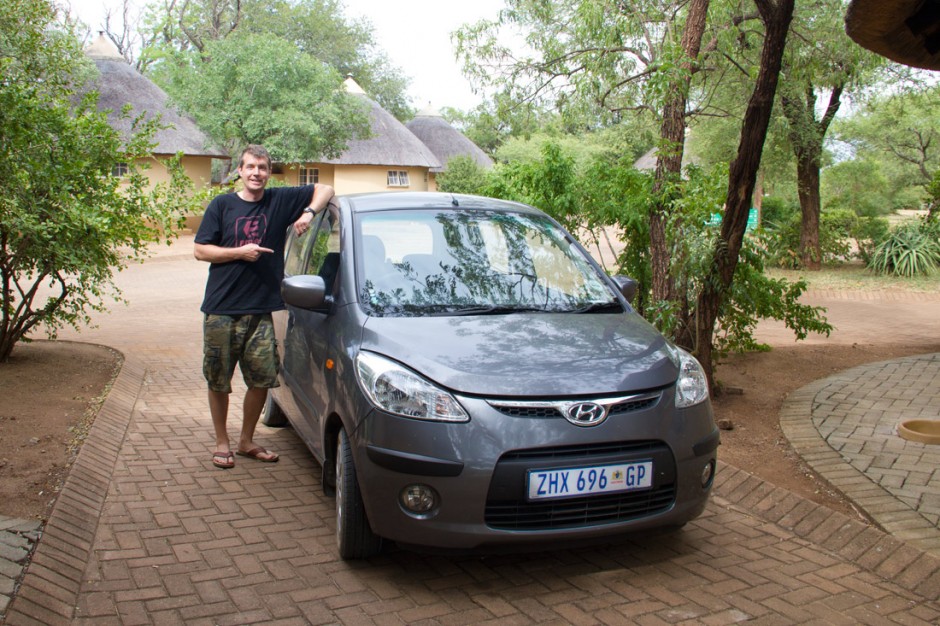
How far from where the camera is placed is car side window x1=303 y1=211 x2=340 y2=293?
5035 mm

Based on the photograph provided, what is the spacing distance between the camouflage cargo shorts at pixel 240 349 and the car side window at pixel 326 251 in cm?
47

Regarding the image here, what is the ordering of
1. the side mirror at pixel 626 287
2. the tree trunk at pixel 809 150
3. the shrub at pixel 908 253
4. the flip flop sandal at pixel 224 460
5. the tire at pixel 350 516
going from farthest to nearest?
the shrub at pixel 908 253 < the tree trunk at pixel 809 150 < the flip flop sandal at pixel 224 460 < the side mirror at pixel 626 287 < the tire at pixel 350 516

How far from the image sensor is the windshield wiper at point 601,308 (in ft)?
15.8

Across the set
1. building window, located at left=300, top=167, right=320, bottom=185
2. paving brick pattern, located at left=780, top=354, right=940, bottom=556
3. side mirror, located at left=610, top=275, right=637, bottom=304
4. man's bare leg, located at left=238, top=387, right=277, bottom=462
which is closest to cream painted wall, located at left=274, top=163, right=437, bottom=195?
building window, located at left=300, top=167, right=320, bottom=185

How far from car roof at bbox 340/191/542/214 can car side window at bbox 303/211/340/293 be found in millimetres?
180

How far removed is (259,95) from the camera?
115ft

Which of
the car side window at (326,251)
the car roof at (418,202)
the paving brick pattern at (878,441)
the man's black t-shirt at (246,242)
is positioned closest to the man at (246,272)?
the man's black t-shirt at (246,242)

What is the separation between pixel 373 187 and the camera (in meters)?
44.4

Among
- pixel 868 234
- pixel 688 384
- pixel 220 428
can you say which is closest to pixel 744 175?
pixel 688 384

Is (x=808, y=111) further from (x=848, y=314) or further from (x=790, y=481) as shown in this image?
(x=790, y=481)

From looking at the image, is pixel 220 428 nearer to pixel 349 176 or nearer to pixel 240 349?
pixel 240 349

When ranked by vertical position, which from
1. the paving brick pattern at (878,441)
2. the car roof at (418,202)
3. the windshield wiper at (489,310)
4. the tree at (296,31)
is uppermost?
the tree at (296,31)

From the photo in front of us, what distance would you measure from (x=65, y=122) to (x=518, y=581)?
18.6 feet

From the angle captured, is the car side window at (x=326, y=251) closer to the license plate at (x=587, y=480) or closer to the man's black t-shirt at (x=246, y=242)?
the man's black t-shirt at (x=246, y=242)
